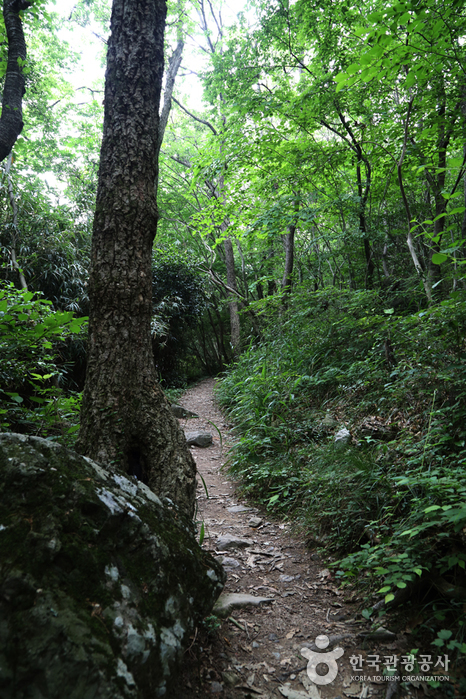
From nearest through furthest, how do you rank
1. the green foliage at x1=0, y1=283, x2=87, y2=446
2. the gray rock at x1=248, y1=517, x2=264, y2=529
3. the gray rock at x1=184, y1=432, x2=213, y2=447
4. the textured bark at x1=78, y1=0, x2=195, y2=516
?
the green foliage at x1=0, y1=283, x2=87, y2=446 < the textured bark at x1=78, y1=0, x2=195, y2=516 < the gray rock at x1=248, y1=517, x2=264, y2=529 < the gray rock at x1=184, y1=432, x2=213, y2=447

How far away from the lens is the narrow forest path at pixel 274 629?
5.35 ft

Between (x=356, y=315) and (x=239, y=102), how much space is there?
4607 mm

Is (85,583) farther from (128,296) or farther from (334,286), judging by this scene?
(334,286)

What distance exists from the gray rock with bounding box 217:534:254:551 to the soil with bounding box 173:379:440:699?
1.2 inches

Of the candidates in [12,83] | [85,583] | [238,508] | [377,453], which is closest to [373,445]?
[377,453]

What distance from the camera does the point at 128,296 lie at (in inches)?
101

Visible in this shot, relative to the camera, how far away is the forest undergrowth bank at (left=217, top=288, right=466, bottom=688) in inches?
73.9

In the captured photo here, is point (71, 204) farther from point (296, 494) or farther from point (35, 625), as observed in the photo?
point (35, 625)

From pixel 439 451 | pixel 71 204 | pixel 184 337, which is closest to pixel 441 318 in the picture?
pixel 439 451

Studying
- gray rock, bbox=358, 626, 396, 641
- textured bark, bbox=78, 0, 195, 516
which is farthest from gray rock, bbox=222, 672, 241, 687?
textured bark, bbox=78, 0, 195, 516

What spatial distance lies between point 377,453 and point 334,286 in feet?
12.8

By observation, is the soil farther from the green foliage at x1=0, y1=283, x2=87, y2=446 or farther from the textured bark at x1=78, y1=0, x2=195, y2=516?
the green foliage at x1=0, y1=283, x2=87, y2=446

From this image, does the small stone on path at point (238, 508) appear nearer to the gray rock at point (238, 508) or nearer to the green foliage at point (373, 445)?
the gray rock at point (238, 508)

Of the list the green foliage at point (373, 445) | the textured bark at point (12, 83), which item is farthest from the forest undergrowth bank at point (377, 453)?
the textured bark at point (12, 83)
